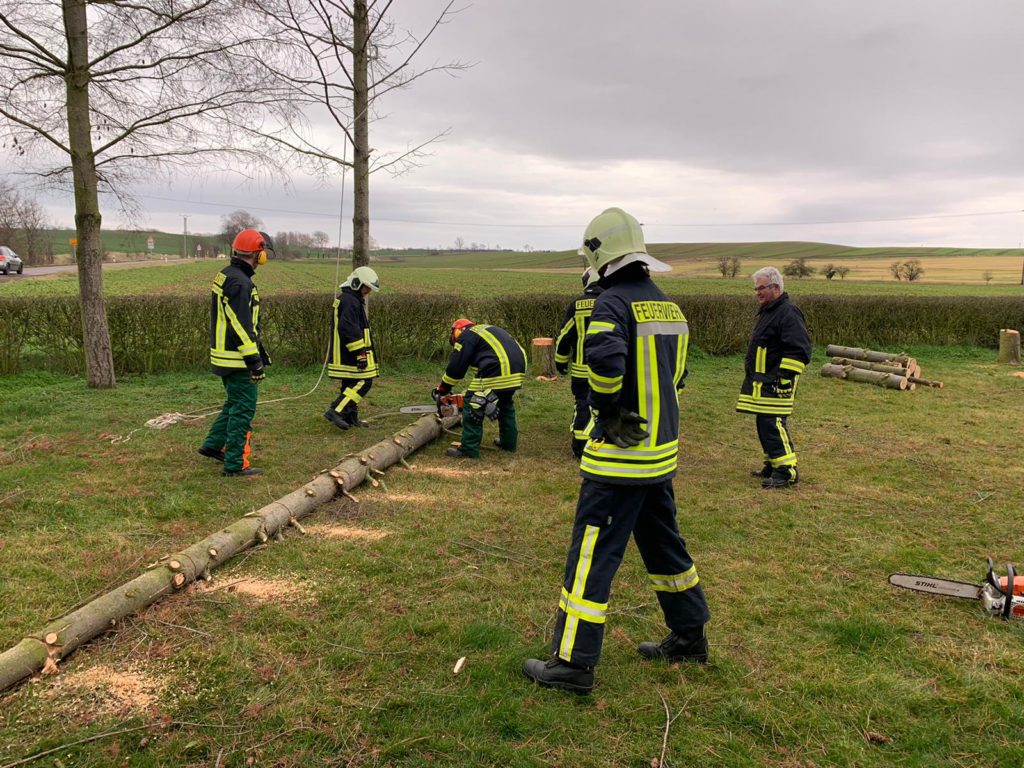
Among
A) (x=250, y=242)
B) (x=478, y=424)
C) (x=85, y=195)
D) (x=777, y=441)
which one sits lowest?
(x=478, y=424)

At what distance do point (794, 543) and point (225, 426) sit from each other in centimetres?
490

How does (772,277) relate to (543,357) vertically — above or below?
above

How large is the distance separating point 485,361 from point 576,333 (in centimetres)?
96

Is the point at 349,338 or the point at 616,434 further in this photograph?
the point at 349,338

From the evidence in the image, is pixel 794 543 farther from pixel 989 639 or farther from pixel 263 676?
pixel 263 676

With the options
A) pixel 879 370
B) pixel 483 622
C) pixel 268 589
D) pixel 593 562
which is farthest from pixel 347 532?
pixel 879 370

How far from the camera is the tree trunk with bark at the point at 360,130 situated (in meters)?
8.33

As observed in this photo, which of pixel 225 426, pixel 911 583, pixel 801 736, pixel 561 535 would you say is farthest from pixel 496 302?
pixel 801 736

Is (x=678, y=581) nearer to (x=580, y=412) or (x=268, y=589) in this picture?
(x=268, y=589)

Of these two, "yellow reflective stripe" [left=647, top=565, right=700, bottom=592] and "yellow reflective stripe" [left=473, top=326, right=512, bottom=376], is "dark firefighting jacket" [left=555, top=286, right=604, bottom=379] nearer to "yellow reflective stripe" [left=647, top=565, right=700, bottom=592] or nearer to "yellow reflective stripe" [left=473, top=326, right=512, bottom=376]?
"yellow reflective stripe" [left=473, top=326, right=512, bottom=376]

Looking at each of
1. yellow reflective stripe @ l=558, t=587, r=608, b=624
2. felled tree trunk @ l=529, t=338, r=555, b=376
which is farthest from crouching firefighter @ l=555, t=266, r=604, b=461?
felled tree trunk @ l=529, t=338, r=555, b=376

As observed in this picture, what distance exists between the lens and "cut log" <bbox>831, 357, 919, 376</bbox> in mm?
11156

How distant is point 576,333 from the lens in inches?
238

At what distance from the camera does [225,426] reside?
5824mm
